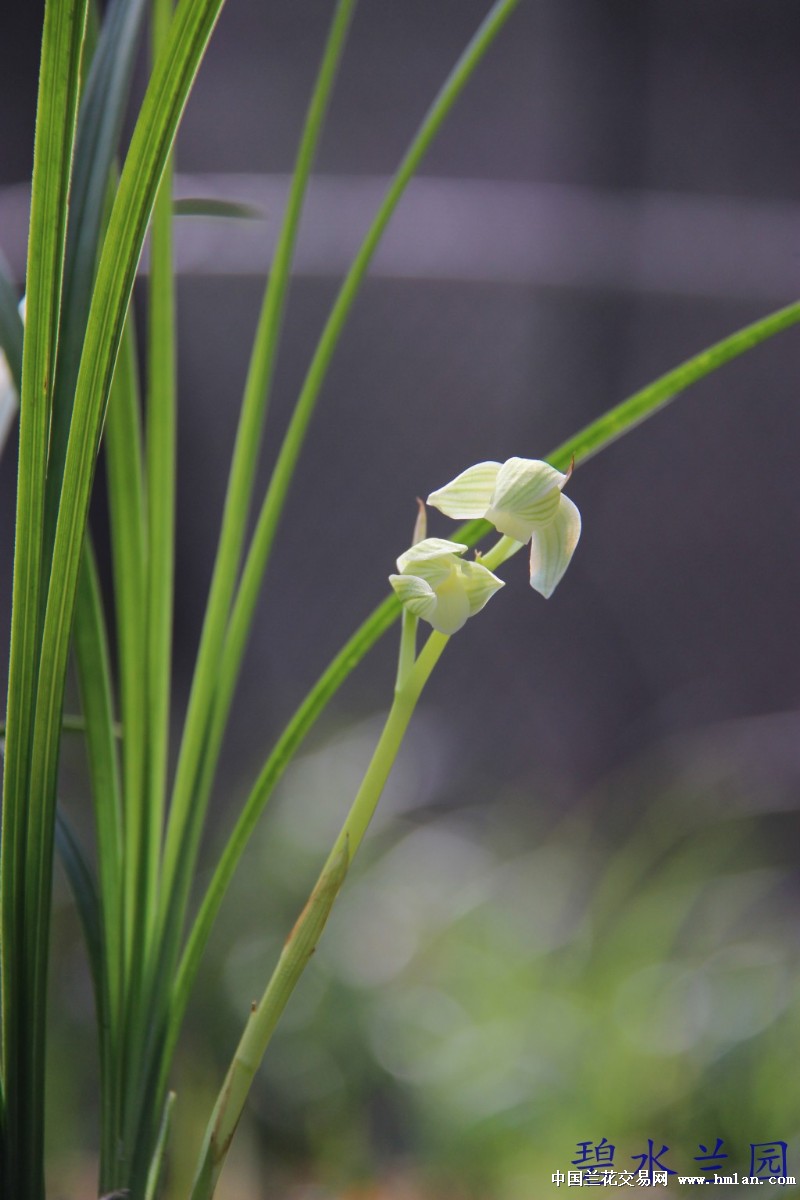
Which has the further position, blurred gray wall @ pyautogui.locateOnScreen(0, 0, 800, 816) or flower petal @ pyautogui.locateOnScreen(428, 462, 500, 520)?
blurred gray wall @ pyautogui.locateOnScreen(0, 0, 800, 816)

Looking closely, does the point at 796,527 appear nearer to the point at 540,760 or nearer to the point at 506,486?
the point at 540,760

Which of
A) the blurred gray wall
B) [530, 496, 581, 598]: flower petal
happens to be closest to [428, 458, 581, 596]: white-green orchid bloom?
[530, 496, 581, 598]: flower petal

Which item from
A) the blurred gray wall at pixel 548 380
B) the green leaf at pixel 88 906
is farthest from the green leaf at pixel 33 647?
the blurred gray wall at pixel 548 380

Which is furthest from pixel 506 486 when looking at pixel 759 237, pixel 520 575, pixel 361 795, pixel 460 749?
pixel 759 237

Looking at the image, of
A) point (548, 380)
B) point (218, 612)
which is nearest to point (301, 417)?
point (218, 612)

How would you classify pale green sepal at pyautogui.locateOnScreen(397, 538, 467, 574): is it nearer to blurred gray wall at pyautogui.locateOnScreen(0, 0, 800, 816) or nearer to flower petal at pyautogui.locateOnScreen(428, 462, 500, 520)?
flower petal at pyautogui.locateOnScreen(428, 462, 500, 520)

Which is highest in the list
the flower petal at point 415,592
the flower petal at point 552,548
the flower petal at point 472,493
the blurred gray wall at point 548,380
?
the blurred gray wall at point 548,380

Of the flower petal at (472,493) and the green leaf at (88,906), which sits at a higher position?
the flower petal at (472,493)

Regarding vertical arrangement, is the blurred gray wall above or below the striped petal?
above

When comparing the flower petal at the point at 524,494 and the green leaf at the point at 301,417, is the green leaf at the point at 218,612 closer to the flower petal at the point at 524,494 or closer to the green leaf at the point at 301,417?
the green leaf at the point at 301,417
